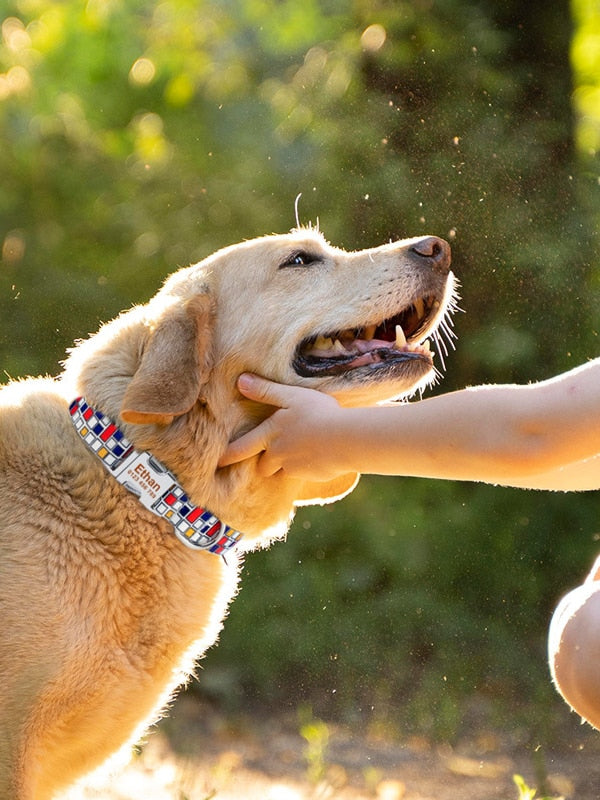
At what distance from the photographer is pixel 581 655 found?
2348 mm

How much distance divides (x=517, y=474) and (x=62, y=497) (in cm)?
108

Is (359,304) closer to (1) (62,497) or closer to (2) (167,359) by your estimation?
(2) (167,359)

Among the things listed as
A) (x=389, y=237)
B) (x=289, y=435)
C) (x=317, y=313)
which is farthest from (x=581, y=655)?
(x=389, y=237)

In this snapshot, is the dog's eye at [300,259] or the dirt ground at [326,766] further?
the dirt ground at [326,766]

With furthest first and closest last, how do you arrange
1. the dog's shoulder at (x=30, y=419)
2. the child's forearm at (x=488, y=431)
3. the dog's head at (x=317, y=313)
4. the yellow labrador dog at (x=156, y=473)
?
the dog's head at (x=317, y=313), the dog's shoulder at (x=30, y=419), the yellow labrador dog at (x=156, y=473), the child's forearm at (x=488, y=431)

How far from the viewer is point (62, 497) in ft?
7.72

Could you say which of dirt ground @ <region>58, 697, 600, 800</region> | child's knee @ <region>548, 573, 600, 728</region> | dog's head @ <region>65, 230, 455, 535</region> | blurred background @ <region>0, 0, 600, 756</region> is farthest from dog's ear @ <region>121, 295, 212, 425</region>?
blurred background @ <region>0, 0, 600, 756</region>

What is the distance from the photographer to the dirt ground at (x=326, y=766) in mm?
4043

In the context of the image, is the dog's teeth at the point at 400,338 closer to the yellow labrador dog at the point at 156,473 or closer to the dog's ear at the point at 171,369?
the yellow labrador dog at the point at 156,473

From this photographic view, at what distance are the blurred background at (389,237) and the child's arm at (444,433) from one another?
9.88 feet

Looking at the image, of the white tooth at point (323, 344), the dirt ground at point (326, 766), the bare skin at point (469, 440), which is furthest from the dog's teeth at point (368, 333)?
the dirt ground at point (326, 766)

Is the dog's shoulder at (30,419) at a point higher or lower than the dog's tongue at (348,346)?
higher

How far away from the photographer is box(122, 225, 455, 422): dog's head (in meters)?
2.60

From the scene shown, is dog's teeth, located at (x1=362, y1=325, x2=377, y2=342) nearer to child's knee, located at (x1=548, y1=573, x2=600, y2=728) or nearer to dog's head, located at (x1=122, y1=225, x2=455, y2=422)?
dog's head, located at (x1=122, y1=225, x2=455, y2=422)
